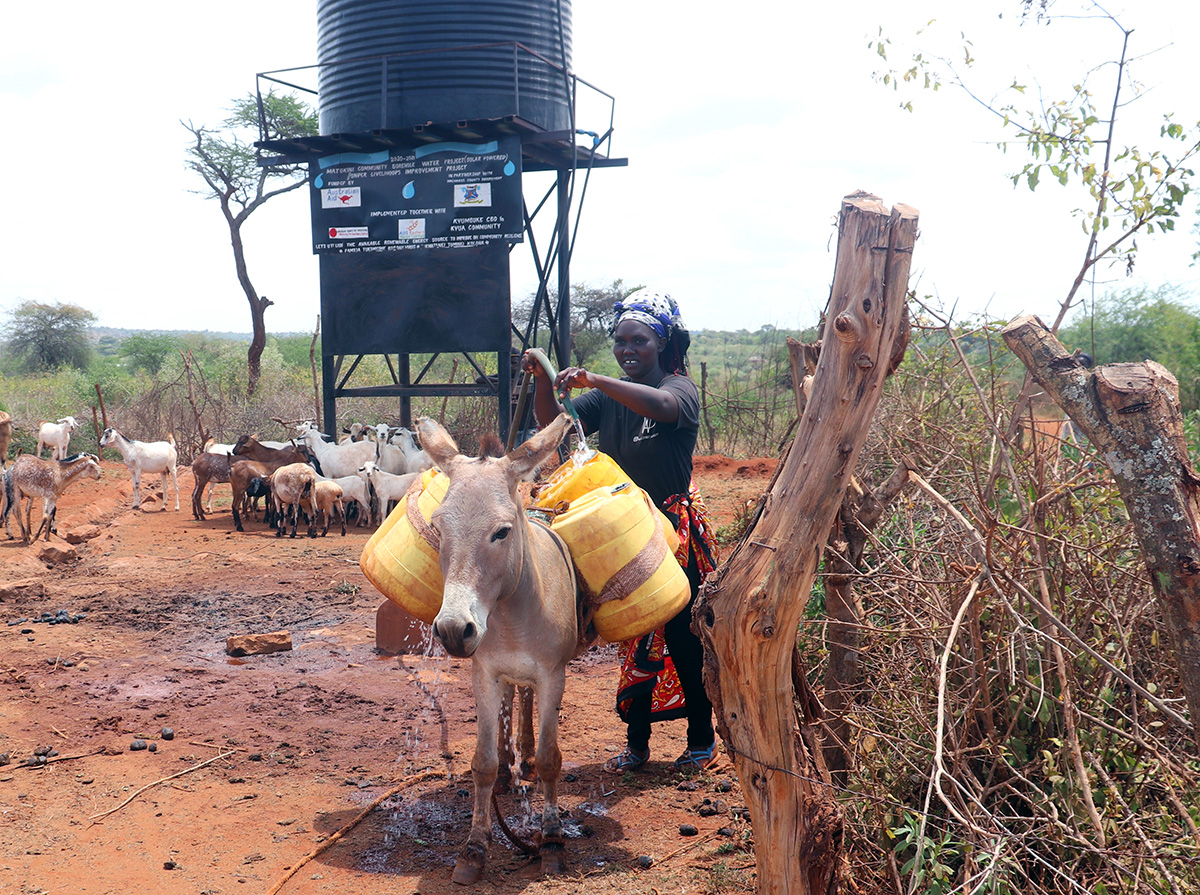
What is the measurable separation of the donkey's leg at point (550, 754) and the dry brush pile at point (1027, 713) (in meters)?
1.21

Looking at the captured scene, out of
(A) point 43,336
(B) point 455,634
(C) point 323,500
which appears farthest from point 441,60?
(A) point 43,336

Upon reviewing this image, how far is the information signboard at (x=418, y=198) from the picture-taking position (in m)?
12.6

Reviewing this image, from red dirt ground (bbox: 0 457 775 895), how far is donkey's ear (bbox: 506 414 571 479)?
1.72 metres

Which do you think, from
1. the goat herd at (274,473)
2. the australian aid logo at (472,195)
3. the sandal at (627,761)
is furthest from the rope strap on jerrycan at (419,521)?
the australian aid logo at (472,195)

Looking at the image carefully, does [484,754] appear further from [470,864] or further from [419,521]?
[419,521]

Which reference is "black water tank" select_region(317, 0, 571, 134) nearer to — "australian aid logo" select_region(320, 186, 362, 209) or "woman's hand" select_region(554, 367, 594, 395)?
"australian aid logo" select_region(320, 186, 362, 209)

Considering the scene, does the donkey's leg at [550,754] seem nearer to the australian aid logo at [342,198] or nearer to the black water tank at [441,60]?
the black water tank at [441,60]

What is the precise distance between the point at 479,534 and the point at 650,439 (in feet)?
4.79

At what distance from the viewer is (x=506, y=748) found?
15.6ft

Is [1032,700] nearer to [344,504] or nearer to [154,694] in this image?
[154,694]

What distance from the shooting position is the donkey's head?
→ 3232 millimetres

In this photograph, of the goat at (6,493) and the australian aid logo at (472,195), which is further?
the australian aid logo at (472,195)

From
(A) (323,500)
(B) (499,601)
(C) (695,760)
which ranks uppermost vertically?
(B) (499,601)

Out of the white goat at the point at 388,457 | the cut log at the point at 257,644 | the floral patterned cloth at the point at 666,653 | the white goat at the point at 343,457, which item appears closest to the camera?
the floral patterned cloth at the point at 666,653
